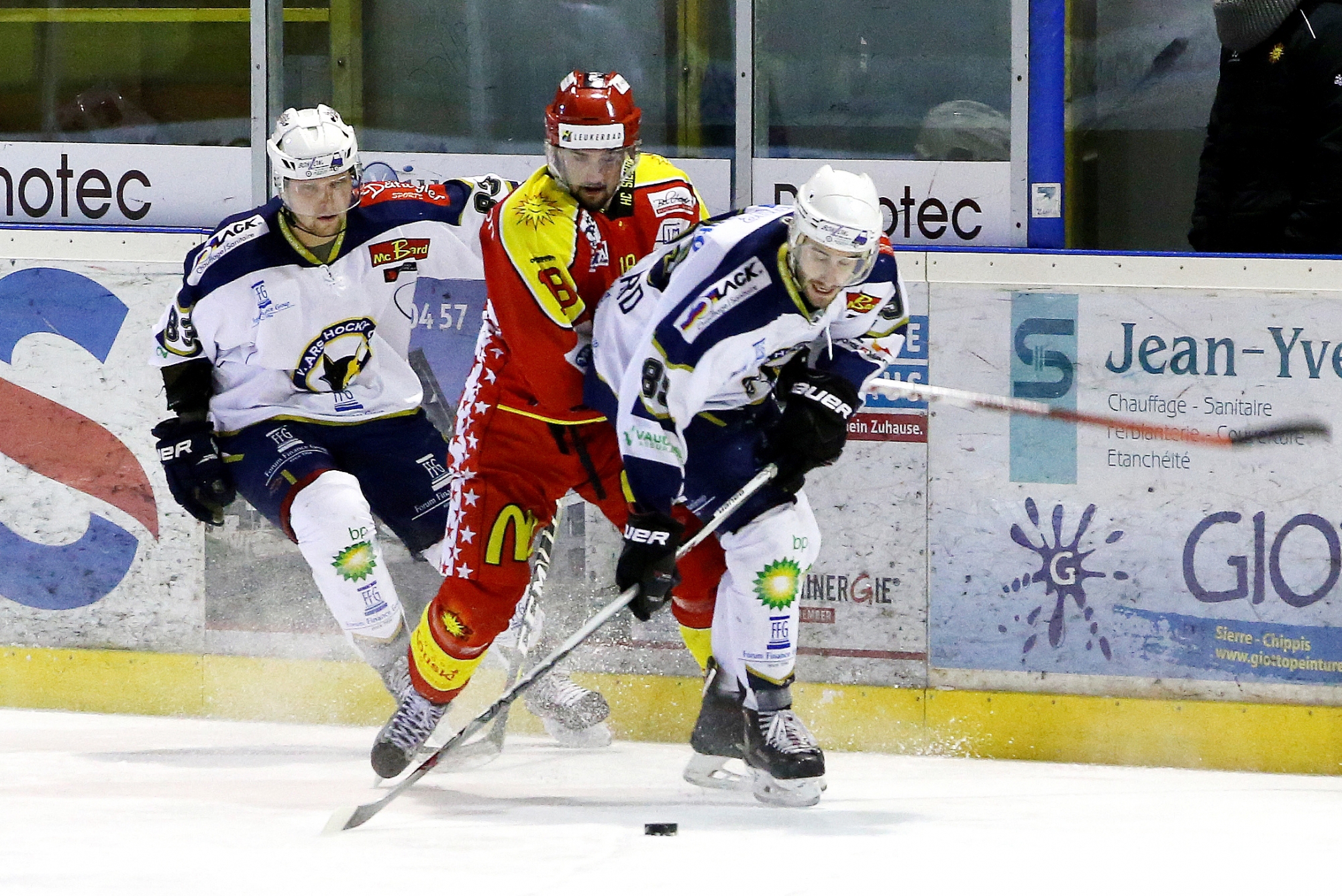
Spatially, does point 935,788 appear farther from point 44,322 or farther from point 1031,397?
point 44,322

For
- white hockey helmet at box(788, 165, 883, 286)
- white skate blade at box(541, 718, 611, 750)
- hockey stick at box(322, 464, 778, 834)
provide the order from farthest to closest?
white skate blade at box(541, 718, 611, 750)
hockey stick at box(322, 464, 778, 834)
white hockey helmet at box(788, 165, 883, 286)

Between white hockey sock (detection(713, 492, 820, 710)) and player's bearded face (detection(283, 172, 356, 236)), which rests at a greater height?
player's bearded face (detection(283, 172, 356, 236))

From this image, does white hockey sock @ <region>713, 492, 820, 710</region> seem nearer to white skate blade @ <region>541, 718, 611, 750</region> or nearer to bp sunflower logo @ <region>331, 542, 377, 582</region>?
white skate blade @ <region>541, 718, 611, 750</region>

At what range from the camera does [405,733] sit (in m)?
3.31

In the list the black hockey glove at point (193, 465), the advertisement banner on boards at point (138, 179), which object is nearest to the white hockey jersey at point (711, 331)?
the black hockey glove at point (193, 465)

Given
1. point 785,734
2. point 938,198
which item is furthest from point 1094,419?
point 785,734

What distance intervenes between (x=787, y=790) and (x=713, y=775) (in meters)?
0.27

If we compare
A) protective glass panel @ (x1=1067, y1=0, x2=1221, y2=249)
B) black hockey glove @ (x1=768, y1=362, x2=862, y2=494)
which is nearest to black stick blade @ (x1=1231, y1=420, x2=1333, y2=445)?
protective glass panel @ (x1=1067, y1=0, x2=1221, y2=249)

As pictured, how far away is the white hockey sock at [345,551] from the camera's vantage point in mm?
3473

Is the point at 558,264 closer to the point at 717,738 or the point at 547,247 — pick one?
the point at 547,247

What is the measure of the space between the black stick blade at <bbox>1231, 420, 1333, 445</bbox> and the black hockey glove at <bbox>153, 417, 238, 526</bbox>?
7.03ft

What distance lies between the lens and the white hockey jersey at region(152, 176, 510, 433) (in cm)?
351

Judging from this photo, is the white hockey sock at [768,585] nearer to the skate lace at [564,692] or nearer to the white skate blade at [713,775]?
the white skate blade at [713,775]

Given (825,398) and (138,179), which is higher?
(138,179)
